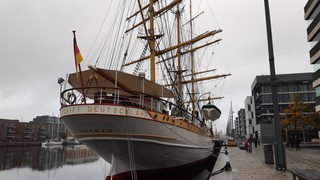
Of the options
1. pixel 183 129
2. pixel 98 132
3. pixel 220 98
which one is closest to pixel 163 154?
pixel 183 129

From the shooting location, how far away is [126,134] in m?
10.6

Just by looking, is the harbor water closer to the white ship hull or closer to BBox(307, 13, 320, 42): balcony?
the white ship hull

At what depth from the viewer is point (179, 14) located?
Answer: 35.0m

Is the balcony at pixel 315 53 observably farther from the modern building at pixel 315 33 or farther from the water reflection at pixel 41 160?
the water reflection at pixel 41 160

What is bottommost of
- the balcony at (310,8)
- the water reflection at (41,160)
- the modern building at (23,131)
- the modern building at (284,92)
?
the water reflection at (41,160)

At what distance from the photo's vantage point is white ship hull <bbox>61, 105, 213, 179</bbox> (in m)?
10.2

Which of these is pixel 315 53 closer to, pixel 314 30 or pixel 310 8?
pixel 314 30

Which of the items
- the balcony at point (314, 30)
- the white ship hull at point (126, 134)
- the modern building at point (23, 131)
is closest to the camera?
the white ship hull at point (126, 134)

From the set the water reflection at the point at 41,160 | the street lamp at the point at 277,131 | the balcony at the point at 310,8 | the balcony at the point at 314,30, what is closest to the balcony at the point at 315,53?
the balcony at the point at 314,30

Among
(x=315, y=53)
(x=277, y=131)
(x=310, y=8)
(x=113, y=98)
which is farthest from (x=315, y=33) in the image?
(x=113, y=98)

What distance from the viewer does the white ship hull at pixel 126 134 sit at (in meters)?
10.2

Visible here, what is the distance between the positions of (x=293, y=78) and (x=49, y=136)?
10130 centimetres

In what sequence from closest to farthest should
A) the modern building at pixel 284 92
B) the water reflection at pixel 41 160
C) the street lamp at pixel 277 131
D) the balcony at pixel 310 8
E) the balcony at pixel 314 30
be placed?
the street lamp at pixel 277 131, the water reflection at pixel 41 160, the balcony at pixel 314 30, the balcony at pixel 310 8, the modern building at pixel 284 92

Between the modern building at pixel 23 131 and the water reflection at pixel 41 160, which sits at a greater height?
the modern building at pixel 23 131
